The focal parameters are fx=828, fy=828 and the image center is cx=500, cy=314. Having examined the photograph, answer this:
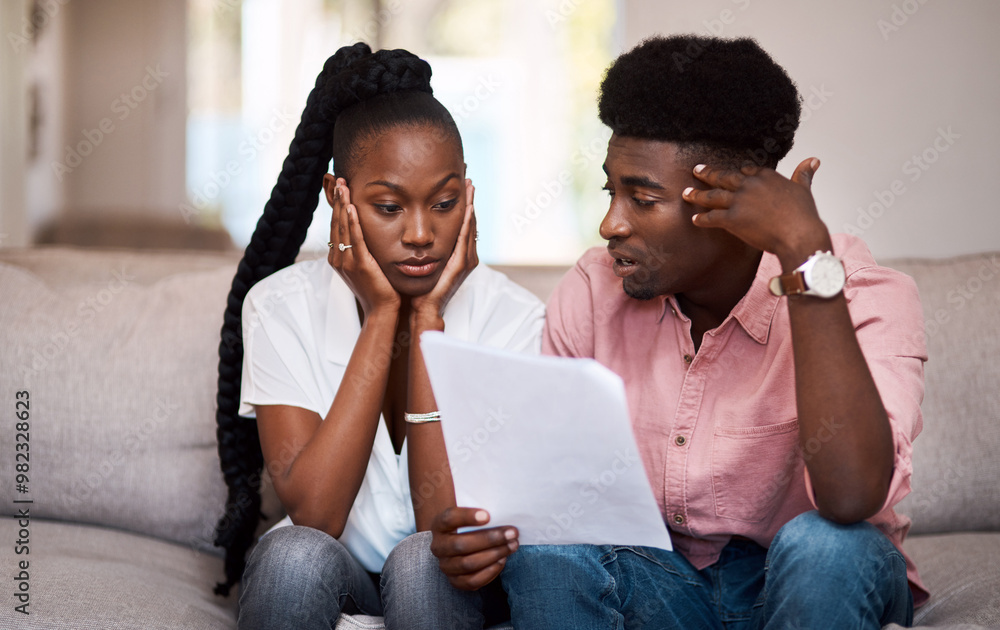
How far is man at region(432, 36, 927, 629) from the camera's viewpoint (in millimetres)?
968

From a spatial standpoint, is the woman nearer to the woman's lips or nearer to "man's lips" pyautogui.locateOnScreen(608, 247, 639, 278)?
the woman's lips

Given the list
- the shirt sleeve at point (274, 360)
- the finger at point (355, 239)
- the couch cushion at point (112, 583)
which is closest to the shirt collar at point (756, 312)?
the finger at point (355, 239)

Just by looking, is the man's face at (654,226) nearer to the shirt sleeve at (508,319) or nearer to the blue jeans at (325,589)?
the shirt sleeve at (508,319)

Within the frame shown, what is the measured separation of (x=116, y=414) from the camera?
156 centimetres

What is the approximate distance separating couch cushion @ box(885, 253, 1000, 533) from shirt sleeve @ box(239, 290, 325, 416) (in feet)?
3.70

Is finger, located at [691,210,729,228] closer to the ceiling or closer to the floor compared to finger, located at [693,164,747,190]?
closer to the floor

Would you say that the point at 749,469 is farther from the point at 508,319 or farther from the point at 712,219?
the point at 508,319

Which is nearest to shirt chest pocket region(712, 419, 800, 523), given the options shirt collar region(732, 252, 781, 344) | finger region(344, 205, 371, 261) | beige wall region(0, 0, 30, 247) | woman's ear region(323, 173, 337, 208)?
shirt collar region(732, 252, 781, 344)

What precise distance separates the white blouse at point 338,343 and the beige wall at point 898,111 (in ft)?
4.89

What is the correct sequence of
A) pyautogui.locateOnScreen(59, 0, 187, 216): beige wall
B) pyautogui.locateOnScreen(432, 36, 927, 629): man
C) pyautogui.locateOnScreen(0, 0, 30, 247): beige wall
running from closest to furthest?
pyautogui.locateOnScreen(432, 36, 927, 629): man, pyautogui.locateOnScreen(0, 0, 30, 247): beige wall, pyautogui.locateOnScreen(59, 0, 187, 216): beige wall

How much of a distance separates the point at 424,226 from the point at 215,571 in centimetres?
77

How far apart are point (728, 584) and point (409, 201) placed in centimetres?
74

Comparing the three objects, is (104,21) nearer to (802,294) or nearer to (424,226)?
(424,226)

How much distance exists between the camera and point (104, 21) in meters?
3.79
